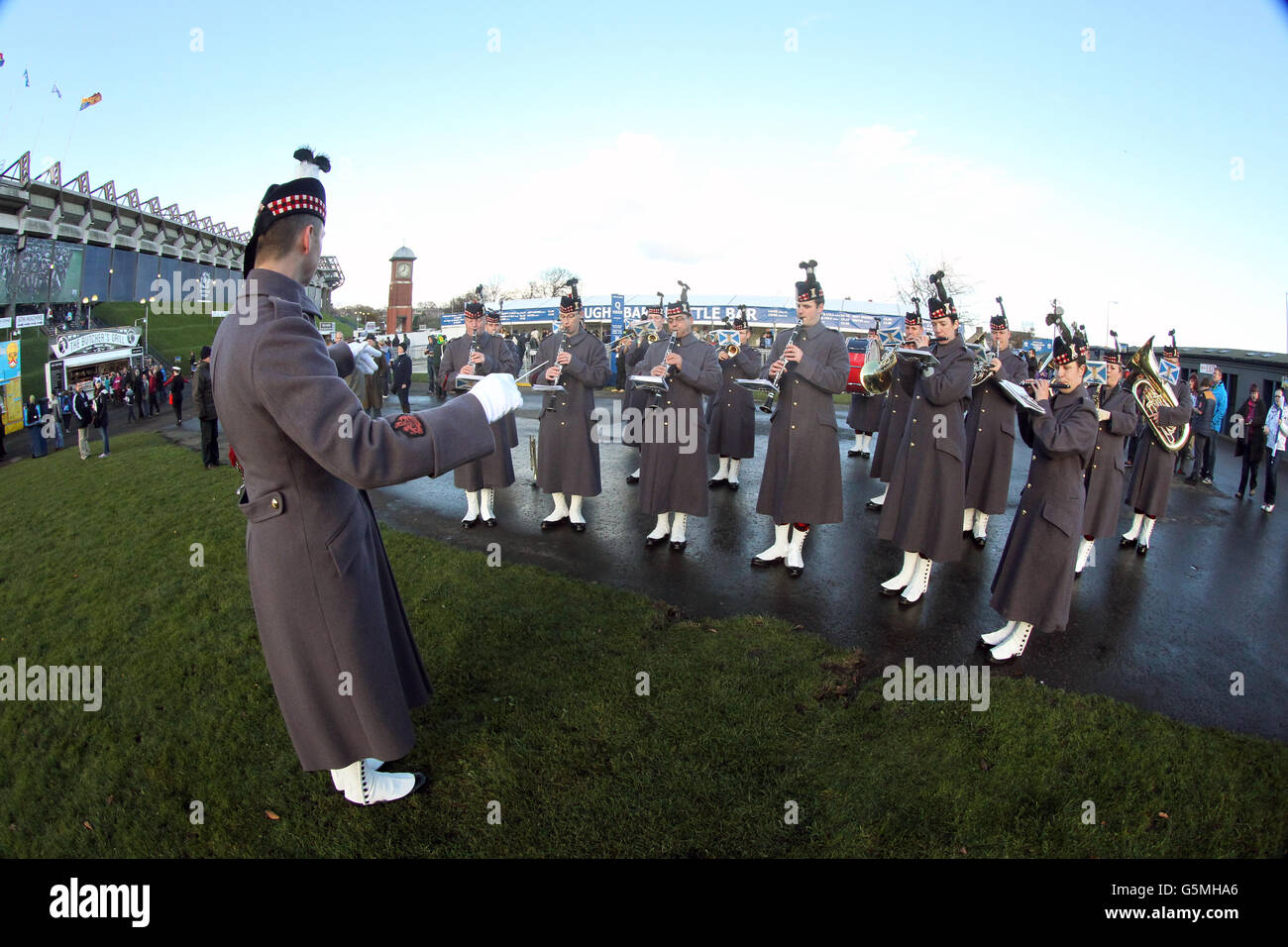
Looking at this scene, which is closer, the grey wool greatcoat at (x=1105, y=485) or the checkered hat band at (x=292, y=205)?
the checkered hat band at (x=292, y=205)

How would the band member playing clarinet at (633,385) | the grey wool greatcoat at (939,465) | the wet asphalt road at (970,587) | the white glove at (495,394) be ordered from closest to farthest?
the white glove at (495,394) → the wet asphalt road at (970,587) → the grey wool greatcoat at (939,465) → the band member playing clarinet at (633,385)

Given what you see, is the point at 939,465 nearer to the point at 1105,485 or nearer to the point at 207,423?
the point at 1105,485

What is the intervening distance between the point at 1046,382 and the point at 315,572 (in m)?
5.25

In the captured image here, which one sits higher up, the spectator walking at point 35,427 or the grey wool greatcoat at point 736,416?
the grey wool greatcoat at point 736,416

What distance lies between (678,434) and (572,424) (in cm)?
152

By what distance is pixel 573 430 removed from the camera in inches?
334

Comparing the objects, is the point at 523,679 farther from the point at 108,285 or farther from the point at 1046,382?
the point at 108,285

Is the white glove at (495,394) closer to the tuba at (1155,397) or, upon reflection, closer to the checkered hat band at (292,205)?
the checkered hat band at (292,205)

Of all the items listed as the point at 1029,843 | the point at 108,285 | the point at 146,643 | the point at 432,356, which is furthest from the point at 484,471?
the point at 108,285

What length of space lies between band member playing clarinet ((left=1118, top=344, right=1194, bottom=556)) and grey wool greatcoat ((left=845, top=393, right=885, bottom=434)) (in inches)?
170

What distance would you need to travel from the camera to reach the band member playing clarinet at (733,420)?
11.4 meters

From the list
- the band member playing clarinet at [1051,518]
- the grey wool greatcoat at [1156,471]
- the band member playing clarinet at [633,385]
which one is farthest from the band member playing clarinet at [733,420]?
the band member playing clarinet at [1051,518]

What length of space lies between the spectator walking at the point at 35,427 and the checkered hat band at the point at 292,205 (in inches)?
863

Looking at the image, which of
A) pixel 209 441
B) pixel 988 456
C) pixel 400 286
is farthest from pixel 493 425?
pixel 400 286
